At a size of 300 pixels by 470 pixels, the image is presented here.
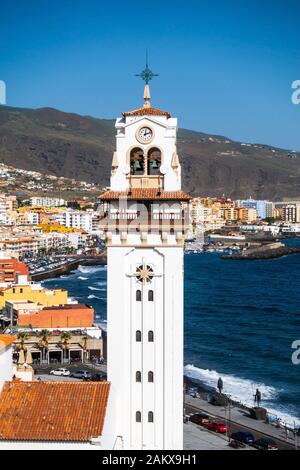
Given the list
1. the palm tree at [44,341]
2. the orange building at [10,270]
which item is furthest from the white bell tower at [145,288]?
the orange building at [10,270]

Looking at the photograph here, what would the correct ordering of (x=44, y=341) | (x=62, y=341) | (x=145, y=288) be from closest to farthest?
1. (x=145, y=288)
2. (x=44, y=341)
3. (x=62, y=341)

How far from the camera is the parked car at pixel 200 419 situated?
25031 mm

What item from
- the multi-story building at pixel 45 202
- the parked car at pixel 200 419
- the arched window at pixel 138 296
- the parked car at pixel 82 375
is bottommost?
the parked car at pixel 200 419

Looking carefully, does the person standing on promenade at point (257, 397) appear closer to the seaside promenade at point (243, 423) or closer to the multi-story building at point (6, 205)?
the seaside promenade at point (243, 423)

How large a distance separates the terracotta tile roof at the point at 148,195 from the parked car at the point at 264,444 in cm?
985

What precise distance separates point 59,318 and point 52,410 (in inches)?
978

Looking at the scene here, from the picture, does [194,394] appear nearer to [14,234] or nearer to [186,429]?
[186,429]

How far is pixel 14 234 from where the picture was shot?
108 meters

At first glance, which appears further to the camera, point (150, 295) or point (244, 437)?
point (244, 437)

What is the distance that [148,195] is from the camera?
51.1 feet

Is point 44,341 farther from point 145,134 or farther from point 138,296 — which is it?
point 145,134

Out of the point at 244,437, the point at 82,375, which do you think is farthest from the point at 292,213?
the point at 244,437

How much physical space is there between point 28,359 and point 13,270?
48.6 m

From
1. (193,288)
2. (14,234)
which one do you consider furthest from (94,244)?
(193,288)
